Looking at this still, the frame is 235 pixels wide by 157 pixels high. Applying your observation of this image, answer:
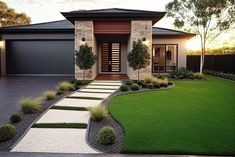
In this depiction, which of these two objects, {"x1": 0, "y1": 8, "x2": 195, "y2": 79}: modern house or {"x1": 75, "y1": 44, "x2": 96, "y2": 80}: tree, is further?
{"x1": 0, "y1": 8, "x2": 195, "y2": 79}: modern house

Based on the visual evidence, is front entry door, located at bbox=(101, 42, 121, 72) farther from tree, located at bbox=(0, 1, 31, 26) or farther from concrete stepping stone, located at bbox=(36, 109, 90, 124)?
tree, located at bbox=(0, 1, 31, 26)

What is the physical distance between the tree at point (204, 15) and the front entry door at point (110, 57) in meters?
5.27

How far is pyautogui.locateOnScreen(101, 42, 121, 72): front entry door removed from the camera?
20767 mm

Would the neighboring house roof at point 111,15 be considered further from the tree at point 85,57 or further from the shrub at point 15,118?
the shrub at point 15,118

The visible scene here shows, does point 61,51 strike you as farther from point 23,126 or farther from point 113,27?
point 23,126

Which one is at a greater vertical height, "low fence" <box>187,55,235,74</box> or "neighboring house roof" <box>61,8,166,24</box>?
"neighboring house roof" <box>61,8,166,24</box>

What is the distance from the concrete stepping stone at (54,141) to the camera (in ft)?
15.7

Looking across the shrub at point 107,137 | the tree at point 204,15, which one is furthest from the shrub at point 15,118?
the tree at point 204,15

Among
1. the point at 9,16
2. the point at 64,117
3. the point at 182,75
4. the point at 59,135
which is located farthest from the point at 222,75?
the point at 9,16

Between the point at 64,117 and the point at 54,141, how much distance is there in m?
1.71

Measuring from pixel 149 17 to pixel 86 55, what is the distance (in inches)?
171

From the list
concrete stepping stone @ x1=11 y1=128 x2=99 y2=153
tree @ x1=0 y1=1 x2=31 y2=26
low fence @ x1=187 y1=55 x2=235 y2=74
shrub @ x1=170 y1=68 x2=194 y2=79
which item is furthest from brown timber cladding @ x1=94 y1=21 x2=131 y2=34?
tree @ x1=0 y1=1 x2=31 y2=26

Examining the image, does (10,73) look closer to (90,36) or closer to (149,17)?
(90,36)

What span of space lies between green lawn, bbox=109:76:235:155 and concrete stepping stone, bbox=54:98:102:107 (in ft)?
1.86
